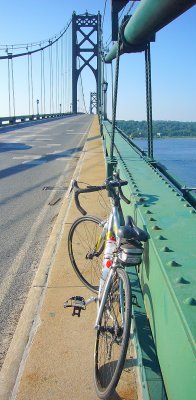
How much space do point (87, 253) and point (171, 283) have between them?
279 cm

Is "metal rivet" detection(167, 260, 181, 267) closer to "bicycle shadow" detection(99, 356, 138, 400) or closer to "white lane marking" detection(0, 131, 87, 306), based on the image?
"bicycle shadow" detection(99, 356, 138, 400)

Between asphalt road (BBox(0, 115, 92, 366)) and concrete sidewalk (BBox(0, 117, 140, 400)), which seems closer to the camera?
concrete sidewalk (BBox(0, 117, 140, 400))

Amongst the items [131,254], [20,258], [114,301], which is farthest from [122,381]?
[20,258]

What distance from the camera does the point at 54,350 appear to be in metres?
3.04

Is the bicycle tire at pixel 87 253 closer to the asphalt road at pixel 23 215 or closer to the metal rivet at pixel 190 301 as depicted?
the asphalt road at pixel 23 215

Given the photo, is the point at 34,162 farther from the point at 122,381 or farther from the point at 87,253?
the point at 122,381

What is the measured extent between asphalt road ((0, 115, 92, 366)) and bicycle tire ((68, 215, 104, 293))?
563 mm

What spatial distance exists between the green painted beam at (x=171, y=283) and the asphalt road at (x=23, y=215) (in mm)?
1542

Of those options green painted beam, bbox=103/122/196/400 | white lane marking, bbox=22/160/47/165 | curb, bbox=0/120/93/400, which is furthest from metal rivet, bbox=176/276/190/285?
white lane marking, bbox=22/160/47/165

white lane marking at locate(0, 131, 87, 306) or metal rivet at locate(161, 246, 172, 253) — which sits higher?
metal rivet at locate(161, 246, 172, 253)

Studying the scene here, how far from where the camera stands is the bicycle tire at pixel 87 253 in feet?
13.5

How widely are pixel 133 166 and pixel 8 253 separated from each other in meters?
1.96

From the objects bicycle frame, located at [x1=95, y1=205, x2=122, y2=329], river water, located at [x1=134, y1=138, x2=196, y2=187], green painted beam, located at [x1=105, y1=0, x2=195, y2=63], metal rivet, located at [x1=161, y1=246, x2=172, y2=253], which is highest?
green painted beam, located at [x1=105, y1=0, x2=195, y2=63]

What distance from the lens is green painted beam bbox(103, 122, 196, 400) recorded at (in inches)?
54.7
